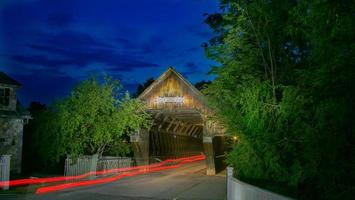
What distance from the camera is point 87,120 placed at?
25391 millimetres

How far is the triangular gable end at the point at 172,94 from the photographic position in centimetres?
3241

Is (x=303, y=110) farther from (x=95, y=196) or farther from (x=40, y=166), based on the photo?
(x=40, y=166)

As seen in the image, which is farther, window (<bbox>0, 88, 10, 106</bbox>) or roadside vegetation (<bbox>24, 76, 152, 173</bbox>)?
window (<bbox>0, 88, 10, 106</bbox>)

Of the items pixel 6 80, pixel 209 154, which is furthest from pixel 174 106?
pixel 6 80

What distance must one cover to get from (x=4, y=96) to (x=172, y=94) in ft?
40.4

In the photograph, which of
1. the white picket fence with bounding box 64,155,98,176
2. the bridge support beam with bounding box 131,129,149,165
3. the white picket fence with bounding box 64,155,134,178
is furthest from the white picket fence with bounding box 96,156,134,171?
the bridge support beam with bounding box 131,129,149,165

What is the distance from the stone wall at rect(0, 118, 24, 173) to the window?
1152mm

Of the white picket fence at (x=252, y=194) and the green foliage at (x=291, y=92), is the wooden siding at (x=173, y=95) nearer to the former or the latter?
the green foliage at (x=291, y=92)

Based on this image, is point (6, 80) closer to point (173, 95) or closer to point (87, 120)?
point (87, 120)

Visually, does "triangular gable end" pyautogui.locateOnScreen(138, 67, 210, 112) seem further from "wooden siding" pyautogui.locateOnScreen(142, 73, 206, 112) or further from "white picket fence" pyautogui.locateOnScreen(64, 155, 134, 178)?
"white picket fence" pyautogui.locateOnScreen(64, 155, 134, 178)

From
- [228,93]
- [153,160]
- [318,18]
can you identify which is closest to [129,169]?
[153,160]

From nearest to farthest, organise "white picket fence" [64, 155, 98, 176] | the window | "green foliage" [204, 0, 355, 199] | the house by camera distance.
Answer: "green foliage" [204, 0, 355, 199] < "white picket fence" [64, 155, 98, 176] < the house < the window

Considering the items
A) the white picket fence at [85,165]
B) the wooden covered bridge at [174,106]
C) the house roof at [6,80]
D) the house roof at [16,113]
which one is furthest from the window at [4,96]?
the wooden covered bridge at [174,106]

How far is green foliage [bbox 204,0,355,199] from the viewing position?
10.3 meters
